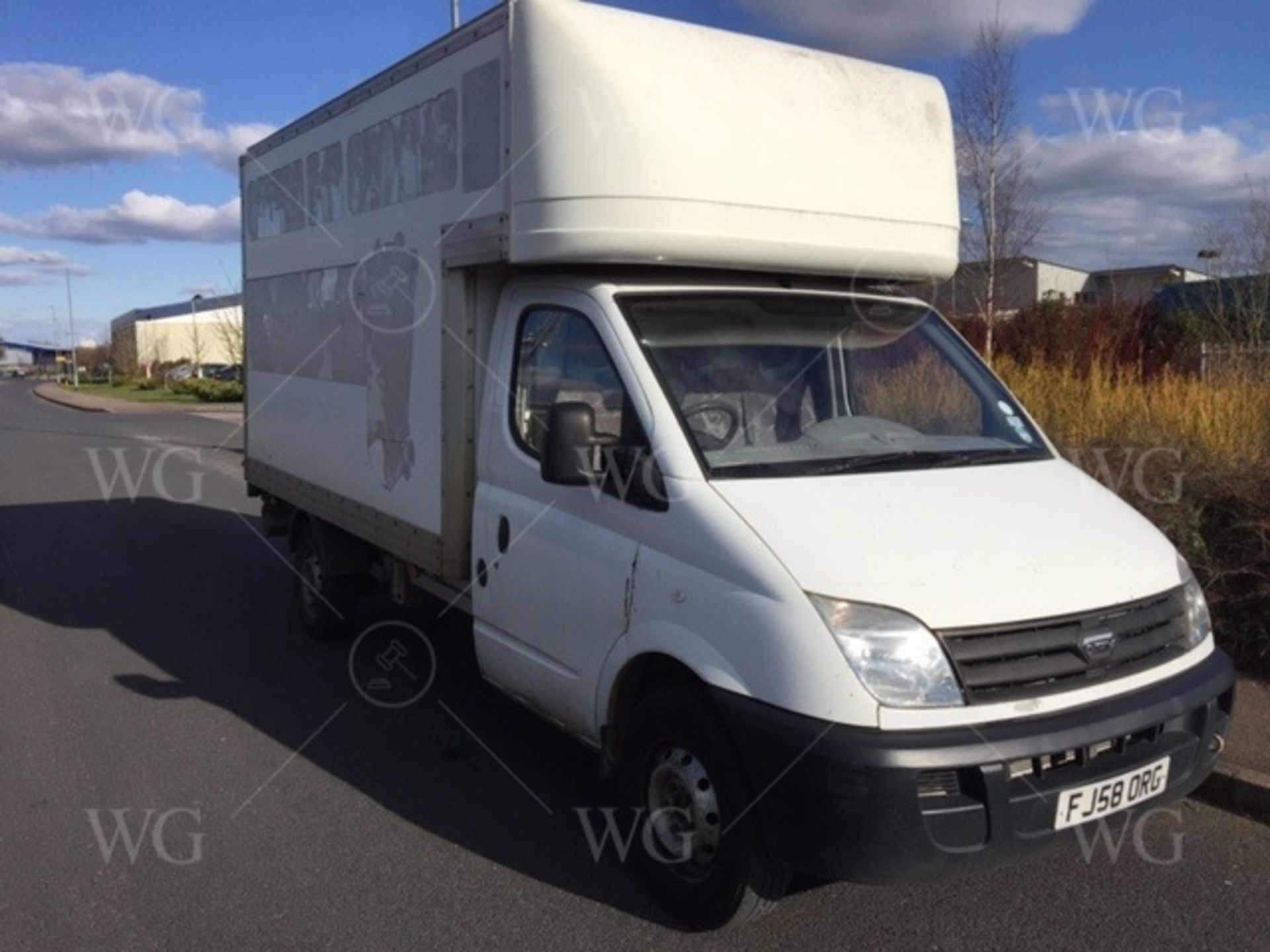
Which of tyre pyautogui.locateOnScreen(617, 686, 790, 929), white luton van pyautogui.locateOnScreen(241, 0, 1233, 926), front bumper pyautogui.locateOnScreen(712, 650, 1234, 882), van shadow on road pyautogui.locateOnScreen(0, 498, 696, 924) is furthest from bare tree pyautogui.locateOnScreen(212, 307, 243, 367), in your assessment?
front bumper pyautogui.locateOnScreen(712, 650, 1234, 882)

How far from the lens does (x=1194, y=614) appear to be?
3852mm

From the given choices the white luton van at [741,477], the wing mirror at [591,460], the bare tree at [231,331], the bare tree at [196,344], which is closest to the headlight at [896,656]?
the white luton van at [741,477]

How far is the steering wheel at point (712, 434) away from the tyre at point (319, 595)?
3.87m

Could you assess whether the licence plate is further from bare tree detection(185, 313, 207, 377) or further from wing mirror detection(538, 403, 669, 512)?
bare tree detection(185, 313, 207, 377)

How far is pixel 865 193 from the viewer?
4.67 meters

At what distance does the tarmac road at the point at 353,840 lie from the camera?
374cm

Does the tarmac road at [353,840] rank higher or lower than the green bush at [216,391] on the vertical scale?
higher

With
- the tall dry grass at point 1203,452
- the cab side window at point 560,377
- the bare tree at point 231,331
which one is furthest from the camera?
the bare tree at point 231,331

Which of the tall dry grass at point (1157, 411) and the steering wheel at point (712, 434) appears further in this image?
the tall dry grass at point (1157, 411)

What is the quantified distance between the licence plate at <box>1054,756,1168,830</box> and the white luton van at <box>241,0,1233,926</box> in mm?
11

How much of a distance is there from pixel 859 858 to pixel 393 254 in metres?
3.74

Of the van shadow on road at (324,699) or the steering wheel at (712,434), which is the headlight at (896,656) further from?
the van shadow on road at (324,699)

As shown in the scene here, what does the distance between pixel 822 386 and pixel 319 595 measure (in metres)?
4.04

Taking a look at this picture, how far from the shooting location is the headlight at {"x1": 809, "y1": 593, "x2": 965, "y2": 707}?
10.3 ft
